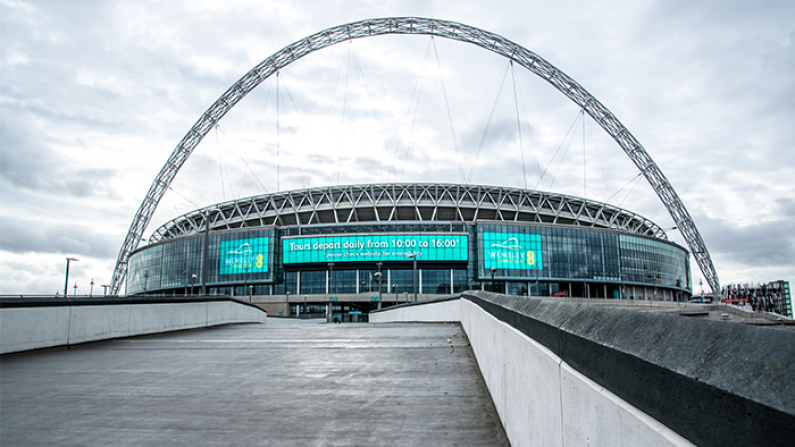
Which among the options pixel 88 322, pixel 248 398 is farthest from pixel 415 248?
pixel 248 398

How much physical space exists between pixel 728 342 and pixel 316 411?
5254 millimetres

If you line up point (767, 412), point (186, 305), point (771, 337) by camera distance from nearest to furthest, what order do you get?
point (767, 412)
point (771, 337)
point (186, 305)

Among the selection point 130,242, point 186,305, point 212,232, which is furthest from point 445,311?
point 130,242

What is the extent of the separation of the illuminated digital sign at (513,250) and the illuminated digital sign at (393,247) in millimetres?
4413

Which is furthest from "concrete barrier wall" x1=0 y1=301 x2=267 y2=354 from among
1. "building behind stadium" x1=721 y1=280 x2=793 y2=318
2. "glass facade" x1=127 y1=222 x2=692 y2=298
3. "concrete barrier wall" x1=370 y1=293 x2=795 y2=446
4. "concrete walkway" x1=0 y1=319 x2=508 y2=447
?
"building behind stadium" x1=721 y1=280 x2=793 y2=318

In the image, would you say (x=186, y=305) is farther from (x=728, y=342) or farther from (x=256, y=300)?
(x=256, y=300)

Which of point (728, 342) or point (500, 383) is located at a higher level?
point (728, 342)

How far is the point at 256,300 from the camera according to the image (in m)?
91.4

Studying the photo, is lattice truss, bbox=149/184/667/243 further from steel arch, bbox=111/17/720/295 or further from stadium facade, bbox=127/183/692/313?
steel arch, bbox=111/17/720/295

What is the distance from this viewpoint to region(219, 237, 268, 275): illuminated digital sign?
94438 mm

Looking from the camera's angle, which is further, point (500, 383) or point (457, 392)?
point (457, 392)

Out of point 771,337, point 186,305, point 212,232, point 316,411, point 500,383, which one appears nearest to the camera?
point 771,337

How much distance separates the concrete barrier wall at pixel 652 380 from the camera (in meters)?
1.26

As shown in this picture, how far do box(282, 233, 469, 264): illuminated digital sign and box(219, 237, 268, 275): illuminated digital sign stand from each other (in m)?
12.2
